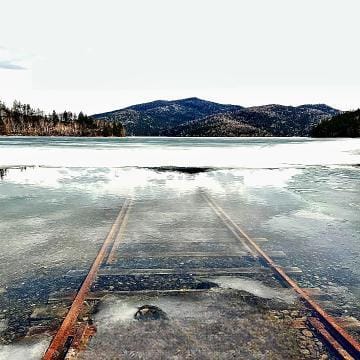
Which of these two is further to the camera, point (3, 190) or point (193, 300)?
point (3, 190)

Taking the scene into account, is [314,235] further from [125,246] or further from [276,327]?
[276,327]

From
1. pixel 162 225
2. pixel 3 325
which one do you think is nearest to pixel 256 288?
pixel 3 325

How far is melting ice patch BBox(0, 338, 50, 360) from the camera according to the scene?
4.57 metres

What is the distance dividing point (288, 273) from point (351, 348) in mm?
2836

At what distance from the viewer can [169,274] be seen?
24.4 feet

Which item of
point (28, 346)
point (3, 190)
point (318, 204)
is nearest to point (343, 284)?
point (28, 346)

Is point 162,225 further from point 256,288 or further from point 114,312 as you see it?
point 114,312

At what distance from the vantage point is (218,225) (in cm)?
1192

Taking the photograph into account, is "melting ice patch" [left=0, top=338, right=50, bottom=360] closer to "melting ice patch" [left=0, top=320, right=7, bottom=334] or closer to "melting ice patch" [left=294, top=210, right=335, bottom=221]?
"melting ice patch" [left=0, top=320, right=7, bottom=334]

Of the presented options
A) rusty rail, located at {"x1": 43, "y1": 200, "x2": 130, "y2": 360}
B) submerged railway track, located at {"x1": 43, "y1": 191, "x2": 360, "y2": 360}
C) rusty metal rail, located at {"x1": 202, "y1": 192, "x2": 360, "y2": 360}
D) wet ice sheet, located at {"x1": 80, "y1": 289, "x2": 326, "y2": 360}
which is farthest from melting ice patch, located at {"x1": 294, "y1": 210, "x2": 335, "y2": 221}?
wet ice sheet, located at {"x1": 80, "y1": 289, "x2": 326, "y2": 360}

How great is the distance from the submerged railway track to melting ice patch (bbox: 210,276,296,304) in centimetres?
19

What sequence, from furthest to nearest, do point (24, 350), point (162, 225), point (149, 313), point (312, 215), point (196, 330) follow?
point (312, 215), point (162, 225), point (149, 313), point (196, 330), point (24, 350)

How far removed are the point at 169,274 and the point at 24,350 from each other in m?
3.12

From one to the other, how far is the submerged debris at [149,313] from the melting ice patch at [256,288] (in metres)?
1.41
